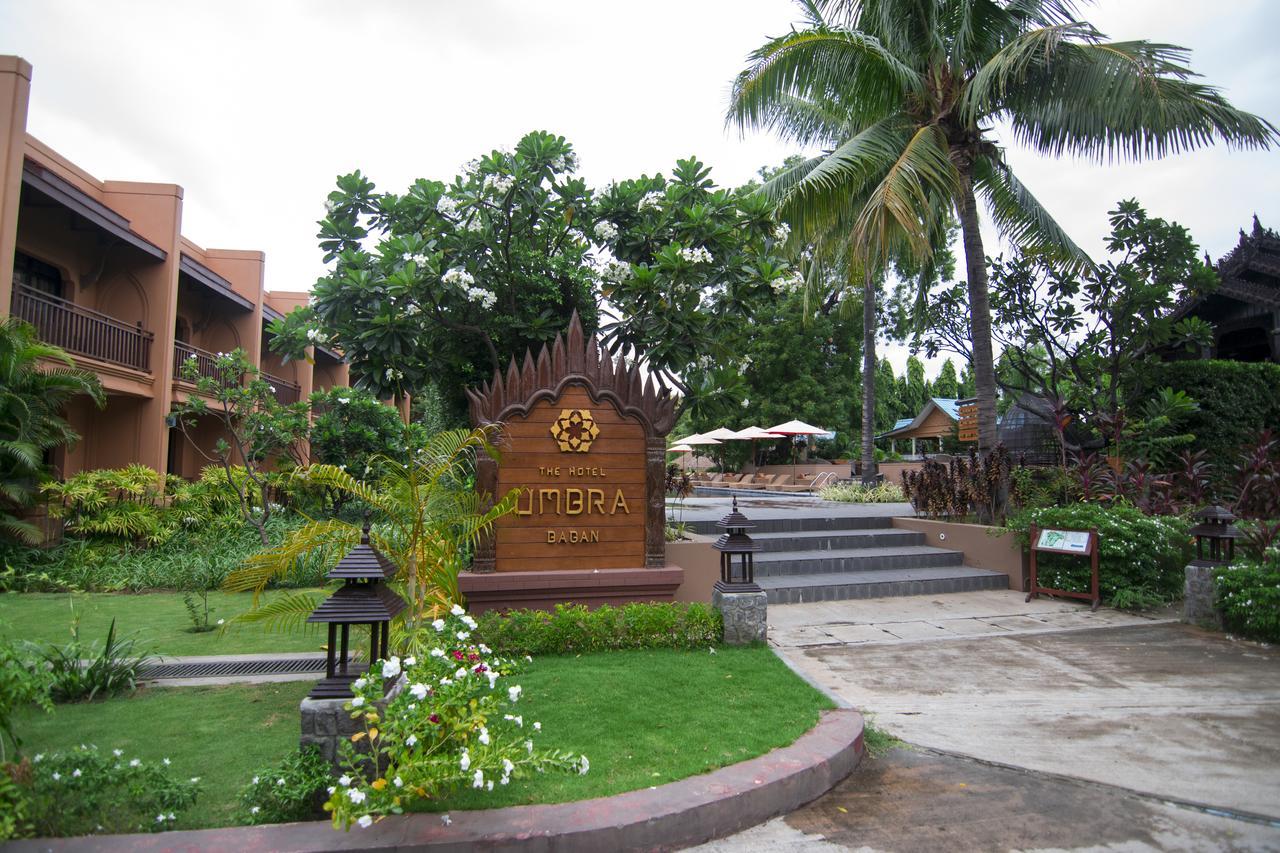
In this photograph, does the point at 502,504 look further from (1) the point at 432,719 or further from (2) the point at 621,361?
(1) the point at 432,719

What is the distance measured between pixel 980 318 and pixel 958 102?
10.7ft

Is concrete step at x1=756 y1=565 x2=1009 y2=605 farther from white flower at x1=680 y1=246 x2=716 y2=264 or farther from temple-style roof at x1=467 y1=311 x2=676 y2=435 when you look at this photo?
white flower at x1=680 y1=246 x2=716 y2=264

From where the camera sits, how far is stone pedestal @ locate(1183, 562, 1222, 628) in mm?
7383

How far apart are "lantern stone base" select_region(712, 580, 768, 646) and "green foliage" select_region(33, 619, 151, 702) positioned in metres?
4.54

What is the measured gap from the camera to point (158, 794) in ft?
10.8

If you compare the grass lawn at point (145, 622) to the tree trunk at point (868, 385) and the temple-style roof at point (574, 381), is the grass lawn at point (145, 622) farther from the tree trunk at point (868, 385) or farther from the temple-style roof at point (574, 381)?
the tree trunk at point (868, 385)

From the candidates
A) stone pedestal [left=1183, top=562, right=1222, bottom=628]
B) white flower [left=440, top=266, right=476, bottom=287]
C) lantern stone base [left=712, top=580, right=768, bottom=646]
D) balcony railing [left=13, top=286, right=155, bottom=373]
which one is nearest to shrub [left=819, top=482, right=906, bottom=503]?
stone pedestal [left=1183, top=562, right=1222, bottom=628]

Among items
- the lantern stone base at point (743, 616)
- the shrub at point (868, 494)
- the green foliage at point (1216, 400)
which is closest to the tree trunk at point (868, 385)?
the shrub at point (868, 494)

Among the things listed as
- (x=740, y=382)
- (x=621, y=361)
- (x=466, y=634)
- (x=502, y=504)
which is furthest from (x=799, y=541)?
(x=466, y=634)

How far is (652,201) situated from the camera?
29.3ft

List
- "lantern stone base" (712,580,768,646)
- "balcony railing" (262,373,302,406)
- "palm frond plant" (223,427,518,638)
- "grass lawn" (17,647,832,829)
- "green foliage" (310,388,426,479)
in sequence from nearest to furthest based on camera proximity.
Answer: "grass lawn" (17,647,832,829)
"palm frond plant" (223,427,518,638)
"lantern stone base" (712,580,768,646)
"green foliage" (310,388,426,479)
"balcony railing" (262,373,302,406)

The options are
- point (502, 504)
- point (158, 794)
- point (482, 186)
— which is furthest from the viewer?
point (482, 186)

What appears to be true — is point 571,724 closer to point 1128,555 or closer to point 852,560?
point 852,560

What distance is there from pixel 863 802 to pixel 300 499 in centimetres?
1252
